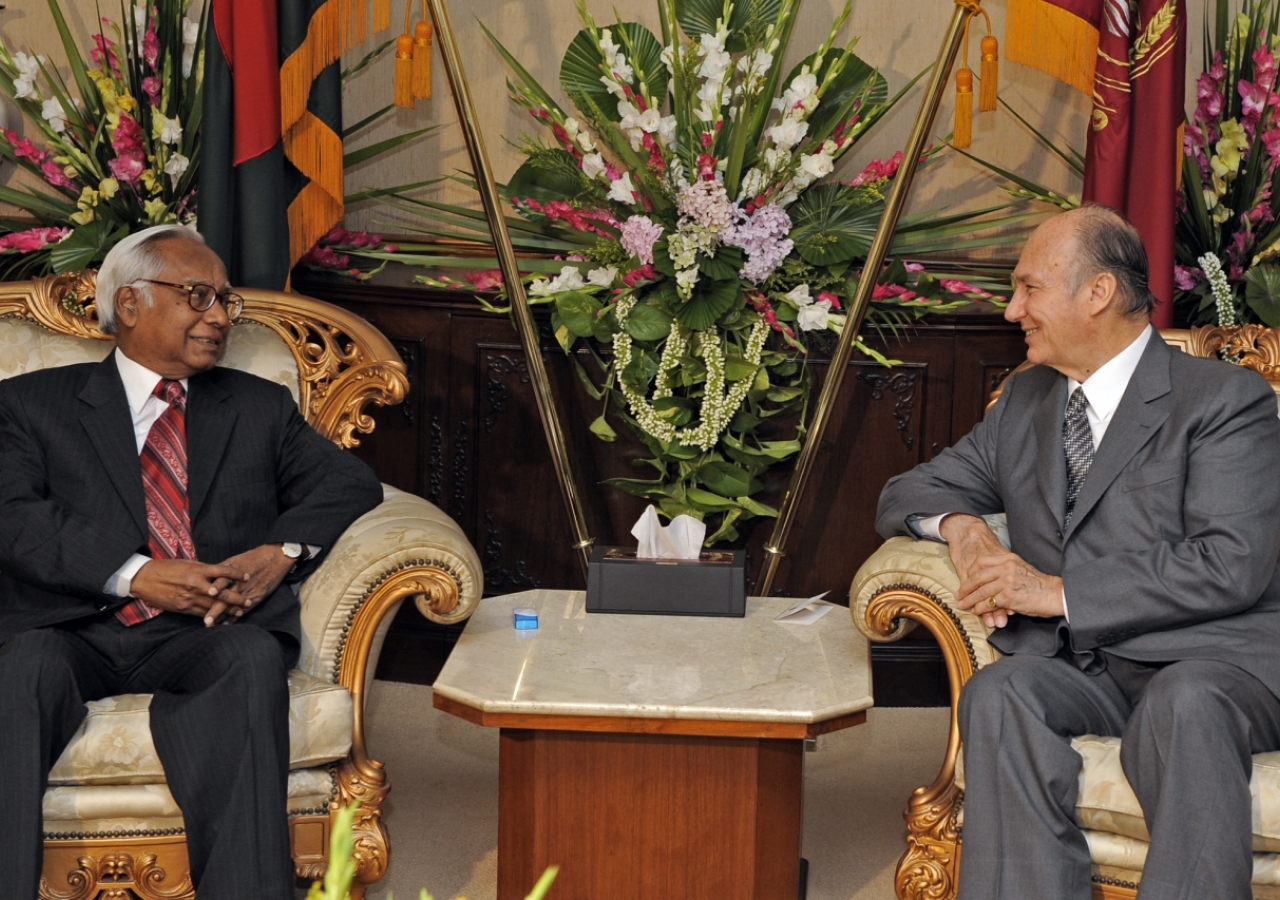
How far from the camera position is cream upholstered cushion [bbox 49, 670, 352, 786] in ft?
7.30

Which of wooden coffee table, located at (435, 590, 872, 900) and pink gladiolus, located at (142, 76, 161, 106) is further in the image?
pink gladiolus, located at (142, 76, 161, 106)

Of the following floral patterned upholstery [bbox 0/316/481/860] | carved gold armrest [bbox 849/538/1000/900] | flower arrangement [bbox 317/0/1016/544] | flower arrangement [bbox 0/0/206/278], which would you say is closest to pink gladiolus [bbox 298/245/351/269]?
flower arrangement [bbox 317/0/1016/544]

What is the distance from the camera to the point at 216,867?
2193 mm

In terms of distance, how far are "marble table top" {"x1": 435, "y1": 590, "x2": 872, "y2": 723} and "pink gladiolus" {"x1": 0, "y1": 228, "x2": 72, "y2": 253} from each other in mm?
1529

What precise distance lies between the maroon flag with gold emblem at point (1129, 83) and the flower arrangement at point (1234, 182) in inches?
5.9

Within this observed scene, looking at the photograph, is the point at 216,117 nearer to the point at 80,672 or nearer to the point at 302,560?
the point at 302,560

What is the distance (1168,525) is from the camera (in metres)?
2.35

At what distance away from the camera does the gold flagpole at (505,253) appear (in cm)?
310

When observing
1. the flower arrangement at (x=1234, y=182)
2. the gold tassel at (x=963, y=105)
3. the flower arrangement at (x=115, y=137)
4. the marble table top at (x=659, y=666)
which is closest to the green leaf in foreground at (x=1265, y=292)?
the flower arrangement at (x=1234, y=182)

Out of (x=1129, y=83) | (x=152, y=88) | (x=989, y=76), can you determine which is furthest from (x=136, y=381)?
(x=1129, y=83)

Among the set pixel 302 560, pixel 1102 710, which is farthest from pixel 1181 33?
pixel 302 560

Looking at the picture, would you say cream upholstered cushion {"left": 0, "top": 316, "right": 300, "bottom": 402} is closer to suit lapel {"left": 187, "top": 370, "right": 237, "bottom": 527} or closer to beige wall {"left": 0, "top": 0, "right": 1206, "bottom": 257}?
suit lapel {"left": 187, "top": 370, "right": 237, "bottom": 527}

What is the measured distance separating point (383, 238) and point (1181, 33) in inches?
80.4

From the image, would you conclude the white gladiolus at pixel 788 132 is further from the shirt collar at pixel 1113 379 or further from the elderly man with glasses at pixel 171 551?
the elderly man with glasses at pixel 171 551
